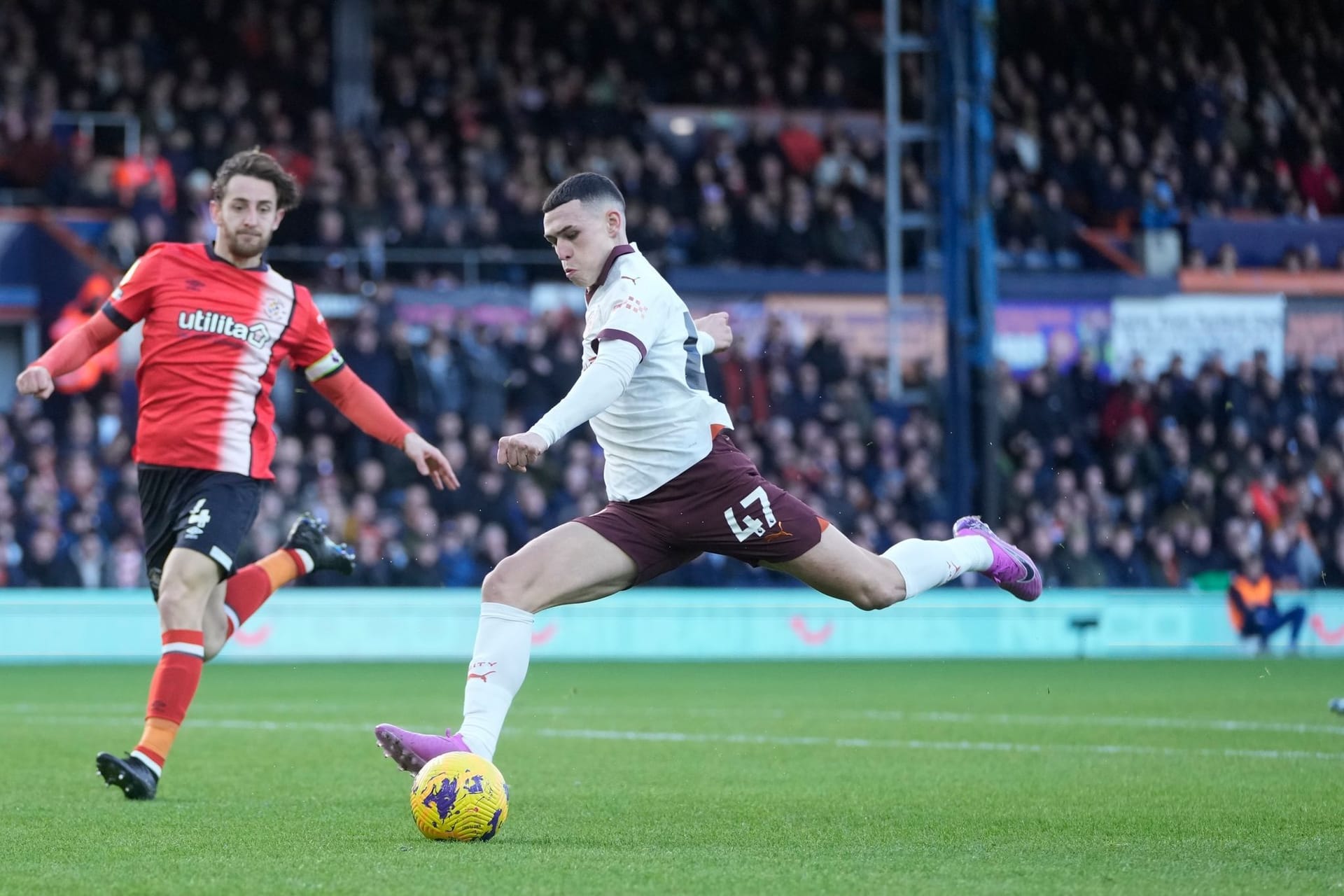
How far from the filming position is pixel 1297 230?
2638cm

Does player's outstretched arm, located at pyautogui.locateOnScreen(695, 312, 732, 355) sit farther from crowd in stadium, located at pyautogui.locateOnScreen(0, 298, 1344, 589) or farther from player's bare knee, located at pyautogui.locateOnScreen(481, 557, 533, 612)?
crowd in stadium, located at pyautogui.locateOnScreen(0, 298, 1344, 589)

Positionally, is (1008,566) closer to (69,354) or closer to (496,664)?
(496,664)

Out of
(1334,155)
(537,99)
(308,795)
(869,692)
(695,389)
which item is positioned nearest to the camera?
(695,389)

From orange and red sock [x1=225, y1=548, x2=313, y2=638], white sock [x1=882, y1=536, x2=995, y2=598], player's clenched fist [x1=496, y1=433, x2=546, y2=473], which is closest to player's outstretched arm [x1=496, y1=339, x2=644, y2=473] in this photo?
player's clenched fist [x1=496, y1=433, x2=546, y2=473]

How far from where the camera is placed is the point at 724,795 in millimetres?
7234

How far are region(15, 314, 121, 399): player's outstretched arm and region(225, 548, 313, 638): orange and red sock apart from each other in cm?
103

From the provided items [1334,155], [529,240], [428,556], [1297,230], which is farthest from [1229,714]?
[1334,155]

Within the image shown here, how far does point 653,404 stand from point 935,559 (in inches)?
51.1

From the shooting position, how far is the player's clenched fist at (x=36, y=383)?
6.95m

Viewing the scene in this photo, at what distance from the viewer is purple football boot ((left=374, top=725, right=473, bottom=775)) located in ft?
19.6

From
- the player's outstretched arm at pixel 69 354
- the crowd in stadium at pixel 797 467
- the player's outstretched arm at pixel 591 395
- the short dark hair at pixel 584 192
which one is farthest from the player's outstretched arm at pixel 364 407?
the crowd in stadium at pixel 797 467

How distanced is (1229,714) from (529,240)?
11989 millimetres

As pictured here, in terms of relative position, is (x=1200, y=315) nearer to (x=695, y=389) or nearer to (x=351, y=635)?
(x=351, y=635)

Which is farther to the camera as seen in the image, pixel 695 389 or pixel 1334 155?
pixel 1334 155
